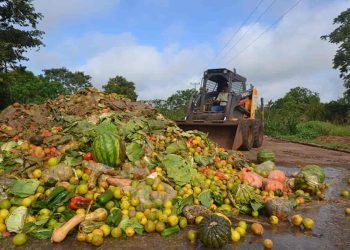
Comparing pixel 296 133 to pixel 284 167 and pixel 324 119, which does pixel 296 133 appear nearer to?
pixel 324 119

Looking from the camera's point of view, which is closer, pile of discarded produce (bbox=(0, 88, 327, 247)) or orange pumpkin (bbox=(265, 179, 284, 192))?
pile of discarded produce (bbox=(0, 88, 327, 247))

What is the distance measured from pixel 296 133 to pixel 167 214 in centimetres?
2406

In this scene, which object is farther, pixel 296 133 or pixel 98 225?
pixel 296 133

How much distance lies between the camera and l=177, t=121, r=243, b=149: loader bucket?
13.0 meters

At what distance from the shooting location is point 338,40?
3994cm

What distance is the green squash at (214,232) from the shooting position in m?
4.55

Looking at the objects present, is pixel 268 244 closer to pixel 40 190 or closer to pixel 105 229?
pixel 105 229

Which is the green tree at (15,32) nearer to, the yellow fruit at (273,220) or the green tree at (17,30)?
the green tree at (17,30)

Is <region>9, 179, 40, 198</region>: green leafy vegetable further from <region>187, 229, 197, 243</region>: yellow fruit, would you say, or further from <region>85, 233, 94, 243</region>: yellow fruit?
<region>187, 229, 197, 243</region>: yellow fruit

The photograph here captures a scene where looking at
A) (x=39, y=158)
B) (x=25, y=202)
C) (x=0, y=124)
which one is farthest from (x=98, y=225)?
(x=0, y=124)

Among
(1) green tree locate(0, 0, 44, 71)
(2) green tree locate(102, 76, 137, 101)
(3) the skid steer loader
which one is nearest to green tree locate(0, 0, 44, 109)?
(1) green tree locate(0, 0, 44, 71)

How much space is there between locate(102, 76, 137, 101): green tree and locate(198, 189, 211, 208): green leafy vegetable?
1679 inches

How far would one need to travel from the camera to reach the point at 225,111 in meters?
13.9

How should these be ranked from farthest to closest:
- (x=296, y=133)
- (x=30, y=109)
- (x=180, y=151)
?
1. (x=296, y=133)
2. (x=30, y=109)
3. (x=180, y=151)
